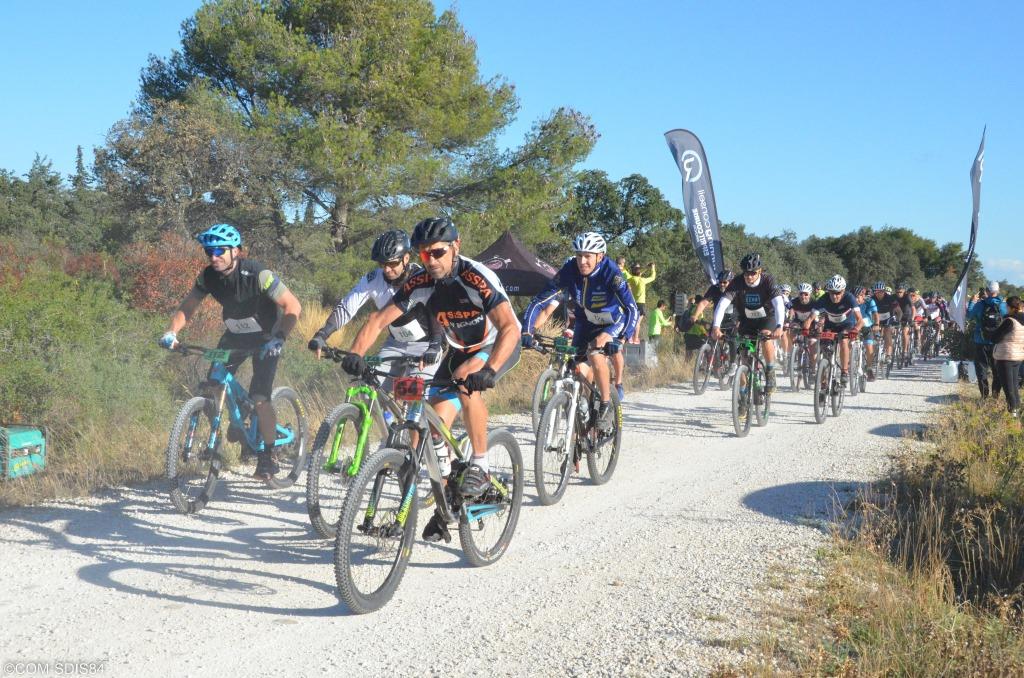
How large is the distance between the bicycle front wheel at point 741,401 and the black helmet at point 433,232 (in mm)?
6380

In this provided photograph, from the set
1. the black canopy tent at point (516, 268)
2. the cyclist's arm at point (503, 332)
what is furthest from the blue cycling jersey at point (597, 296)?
the black canopy tent at point (516, 268)

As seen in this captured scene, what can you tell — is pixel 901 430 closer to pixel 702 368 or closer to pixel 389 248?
pixel 702 368

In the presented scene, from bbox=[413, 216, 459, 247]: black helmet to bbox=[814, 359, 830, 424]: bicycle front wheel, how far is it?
27.5 ft

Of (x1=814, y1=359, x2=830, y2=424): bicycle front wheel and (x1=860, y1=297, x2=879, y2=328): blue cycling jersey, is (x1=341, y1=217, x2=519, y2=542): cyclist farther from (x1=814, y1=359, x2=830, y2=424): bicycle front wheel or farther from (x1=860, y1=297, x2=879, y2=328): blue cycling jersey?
(x1=860, y1=297, x2=879, y2=328): blue cycling jersey

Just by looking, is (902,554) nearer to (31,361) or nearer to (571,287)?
(571,287)

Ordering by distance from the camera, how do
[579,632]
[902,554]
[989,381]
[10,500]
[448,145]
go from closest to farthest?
[579,632] < [902,554] < [10,500] < [989,381] < [448,145]

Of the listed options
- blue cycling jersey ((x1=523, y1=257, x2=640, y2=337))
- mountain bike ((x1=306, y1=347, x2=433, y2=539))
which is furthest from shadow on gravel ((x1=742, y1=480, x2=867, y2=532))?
mountain bike ((x1=306, y1=347, x2=433, y2=539))

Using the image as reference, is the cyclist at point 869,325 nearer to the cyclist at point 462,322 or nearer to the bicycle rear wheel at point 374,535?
the cyclist at point 462,322

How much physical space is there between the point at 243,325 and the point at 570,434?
2838mm

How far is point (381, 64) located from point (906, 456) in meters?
16.3

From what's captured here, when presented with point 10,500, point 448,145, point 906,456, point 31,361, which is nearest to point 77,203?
point 448,145

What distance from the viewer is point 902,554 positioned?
598 centimetres

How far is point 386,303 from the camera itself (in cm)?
629

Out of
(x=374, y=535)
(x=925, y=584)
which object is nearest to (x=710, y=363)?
(x=925, y=584)
